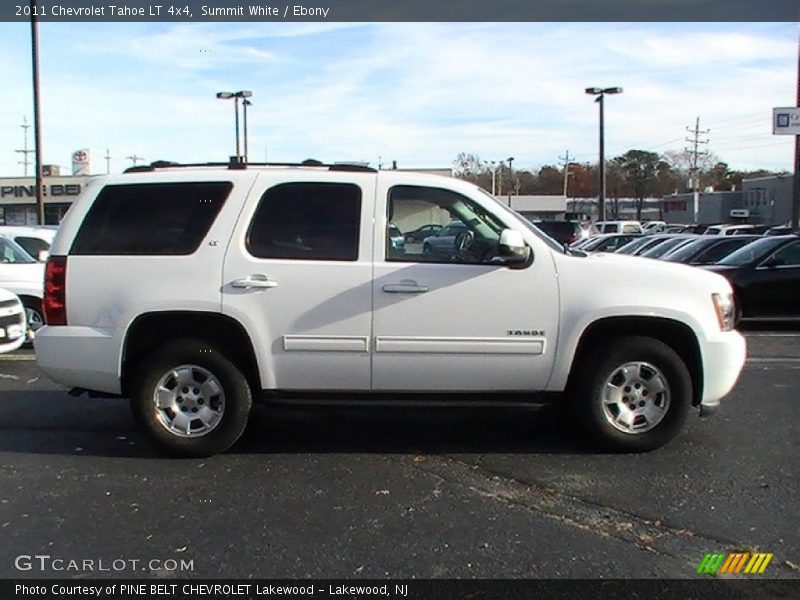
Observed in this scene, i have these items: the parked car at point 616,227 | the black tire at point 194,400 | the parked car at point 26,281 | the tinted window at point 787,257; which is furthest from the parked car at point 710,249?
the parked car at point 616,227

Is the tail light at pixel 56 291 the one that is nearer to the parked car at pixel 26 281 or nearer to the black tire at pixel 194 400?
the black tire at pixel 194 400

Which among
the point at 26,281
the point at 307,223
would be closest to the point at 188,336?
the point at 307,223

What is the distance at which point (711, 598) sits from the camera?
3.26 metres

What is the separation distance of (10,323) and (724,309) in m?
7.36

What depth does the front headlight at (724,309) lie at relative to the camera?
5074 millimetres

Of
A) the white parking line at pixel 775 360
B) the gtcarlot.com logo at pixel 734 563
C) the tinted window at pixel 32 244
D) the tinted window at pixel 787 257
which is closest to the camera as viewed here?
the gtcarlot.com logo at pixel 734 563

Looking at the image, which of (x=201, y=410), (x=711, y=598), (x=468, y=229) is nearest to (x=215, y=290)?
(x=201, y=410)

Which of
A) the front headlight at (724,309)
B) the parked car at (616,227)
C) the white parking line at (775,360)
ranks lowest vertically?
the white parking line at (775,360)

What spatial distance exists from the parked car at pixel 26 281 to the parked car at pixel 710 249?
11050 mm

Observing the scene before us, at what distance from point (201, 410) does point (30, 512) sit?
4.10 feet

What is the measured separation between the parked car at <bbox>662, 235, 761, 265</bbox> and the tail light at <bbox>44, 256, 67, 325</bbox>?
37.8ft

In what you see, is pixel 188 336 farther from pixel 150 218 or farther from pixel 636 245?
pixel 636 245

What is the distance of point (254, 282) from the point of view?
4.93 meters

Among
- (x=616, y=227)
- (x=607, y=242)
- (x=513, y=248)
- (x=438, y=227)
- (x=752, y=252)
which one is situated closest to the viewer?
(x=513, y=248)
